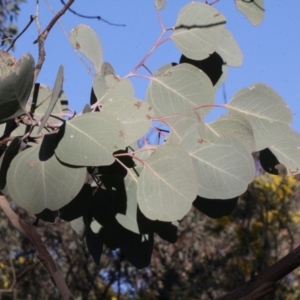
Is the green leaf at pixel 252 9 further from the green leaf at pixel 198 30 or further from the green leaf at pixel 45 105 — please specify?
the green leaf at pixel 45 105

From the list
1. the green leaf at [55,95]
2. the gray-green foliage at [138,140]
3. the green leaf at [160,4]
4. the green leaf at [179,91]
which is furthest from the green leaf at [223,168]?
the green leaf at [160,4]

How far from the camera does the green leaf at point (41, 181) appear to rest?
3.10ft

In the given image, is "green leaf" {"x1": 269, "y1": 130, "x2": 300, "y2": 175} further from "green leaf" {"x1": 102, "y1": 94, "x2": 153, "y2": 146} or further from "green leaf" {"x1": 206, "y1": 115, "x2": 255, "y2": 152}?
"green leaf" {"x1": 102, "y1": 94, "x2": 153, "y2": 146}

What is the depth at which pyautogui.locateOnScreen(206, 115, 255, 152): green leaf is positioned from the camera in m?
1.03

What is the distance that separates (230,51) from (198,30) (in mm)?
115

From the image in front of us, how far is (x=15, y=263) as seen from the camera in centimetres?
500

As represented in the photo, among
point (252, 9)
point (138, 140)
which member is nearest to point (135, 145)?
point (138, 140)

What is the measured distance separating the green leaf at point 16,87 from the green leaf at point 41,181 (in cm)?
8

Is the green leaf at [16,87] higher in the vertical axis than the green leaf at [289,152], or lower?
higher

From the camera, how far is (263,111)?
3.66ft

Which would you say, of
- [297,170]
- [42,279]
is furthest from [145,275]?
[297,170]

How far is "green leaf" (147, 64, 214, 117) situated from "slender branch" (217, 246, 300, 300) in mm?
261

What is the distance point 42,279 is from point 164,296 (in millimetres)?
921

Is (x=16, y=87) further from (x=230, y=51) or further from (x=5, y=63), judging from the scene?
(x=230, y=51)
